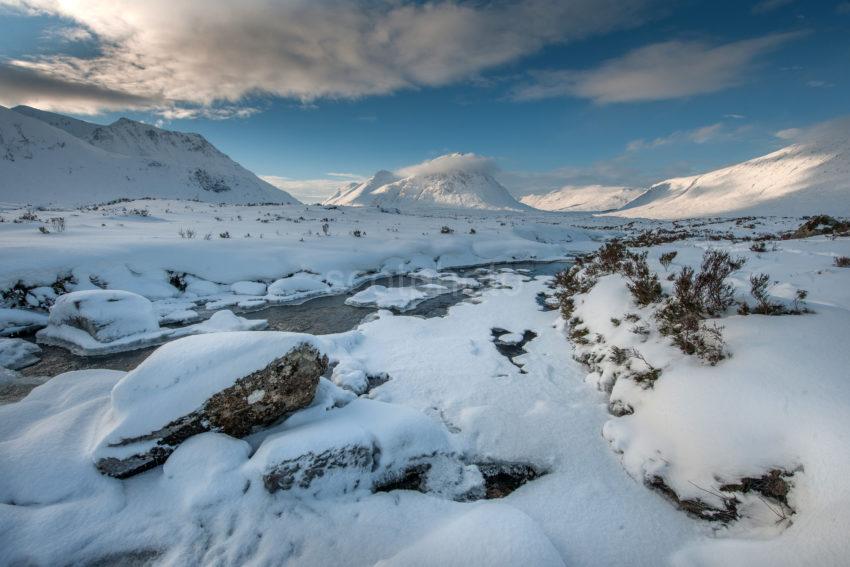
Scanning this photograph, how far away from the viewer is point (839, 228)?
13281mm

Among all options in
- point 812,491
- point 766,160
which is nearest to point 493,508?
point 812,491

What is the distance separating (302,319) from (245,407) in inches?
250

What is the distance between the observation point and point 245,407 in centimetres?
399

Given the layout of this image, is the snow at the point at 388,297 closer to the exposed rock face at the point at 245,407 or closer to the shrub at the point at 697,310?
the exposed rock face at the point at 245,407

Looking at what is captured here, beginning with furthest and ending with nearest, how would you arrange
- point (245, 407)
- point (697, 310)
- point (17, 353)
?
point (17, 353) → point (697, 310) → point (245, 407)

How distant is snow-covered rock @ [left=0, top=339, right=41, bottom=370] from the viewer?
21.5 feet

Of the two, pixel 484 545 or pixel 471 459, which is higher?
pixel 484 545

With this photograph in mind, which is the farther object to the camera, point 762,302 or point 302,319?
point 302,319

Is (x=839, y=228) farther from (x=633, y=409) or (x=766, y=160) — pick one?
(x=766, y=160)

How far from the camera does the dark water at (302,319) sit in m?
6.83

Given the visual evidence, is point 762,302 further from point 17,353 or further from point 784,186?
point 784,186

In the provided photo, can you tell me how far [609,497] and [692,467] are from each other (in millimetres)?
923

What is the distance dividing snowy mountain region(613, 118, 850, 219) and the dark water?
68.5 metres

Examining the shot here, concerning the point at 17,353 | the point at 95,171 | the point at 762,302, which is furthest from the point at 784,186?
the point at 95,171
